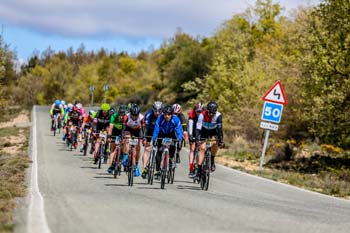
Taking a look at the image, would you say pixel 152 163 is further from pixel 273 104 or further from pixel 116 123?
pixel 273 104

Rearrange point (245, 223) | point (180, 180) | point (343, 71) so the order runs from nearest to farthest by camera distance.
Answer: point (245, 223) < point (180, 180) < point (343, 71)

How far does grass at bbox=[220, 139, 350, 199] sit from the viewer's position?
64.8 ft

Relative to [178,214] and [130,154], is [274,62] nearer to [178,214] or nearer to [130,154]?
[130,154]

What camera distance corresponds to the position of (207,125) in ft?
49.4

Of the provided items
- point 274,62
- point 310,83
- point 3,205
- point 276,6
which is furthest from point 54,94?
point 3,205

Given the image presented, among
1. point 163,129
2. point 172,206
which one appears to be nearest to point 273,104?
point 163,129

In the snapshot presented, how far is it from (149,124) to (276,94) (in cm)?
592

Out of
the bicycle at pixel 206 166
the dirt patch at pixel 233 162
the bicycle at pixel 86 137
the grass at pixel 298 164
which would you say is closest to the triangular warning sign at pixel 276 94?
the grass at pixel 298 164

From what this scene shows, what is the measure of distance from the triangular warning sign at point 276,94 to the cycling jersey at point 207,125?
560cm

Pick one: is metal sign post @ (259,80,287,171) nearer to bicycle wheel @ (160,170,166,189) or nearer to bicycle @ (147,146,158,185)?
bicycle @ (147,146,158,185)

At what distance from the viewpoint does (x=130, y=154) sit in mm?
15469

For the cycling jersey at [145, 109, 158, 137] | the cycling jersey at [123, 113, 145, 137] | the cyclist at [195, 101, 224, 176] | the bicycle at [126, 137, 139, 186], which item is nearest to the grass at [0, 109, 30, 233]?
the bicycle at [126, 137, 139, 186]

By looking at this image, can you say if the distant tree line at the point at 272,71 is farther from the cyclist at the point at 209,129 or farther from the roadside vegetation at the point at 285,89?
the cyclist at the point at 209,129

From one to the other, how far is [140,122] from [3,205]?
6659mm
